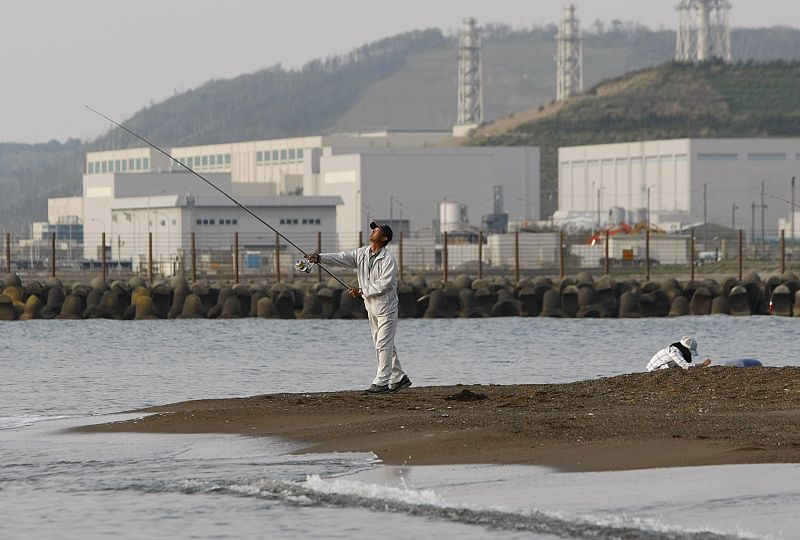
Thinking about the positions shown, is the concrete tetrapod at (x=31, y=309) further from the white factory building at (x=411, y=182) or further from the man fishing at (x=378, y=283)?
the white factory building at (x=411, y=182)

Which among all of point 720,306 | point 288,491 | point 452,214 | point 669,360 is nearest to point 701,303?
point 720,306

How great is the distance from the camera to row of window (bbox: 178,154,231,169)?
7037 inches

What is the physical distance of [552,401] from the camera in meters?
17.8

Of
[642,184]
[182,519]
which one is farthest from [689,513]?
[642,184]

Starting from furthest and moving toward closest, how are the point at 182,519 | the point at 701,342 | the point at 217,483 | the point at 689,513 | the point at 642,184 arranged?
the point at 642,184 < the point at 701,342 < the point at 217,483 < the point at 182,519 < the point at 689,513

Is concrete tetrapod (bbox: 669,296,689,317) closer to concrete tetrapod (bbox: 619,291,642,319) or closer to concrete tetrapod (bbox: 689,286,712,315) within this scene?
concrete tetrapod (bbox: 689,286,712,315)

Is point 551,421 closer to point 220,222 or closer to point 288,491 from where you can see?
point 288,491

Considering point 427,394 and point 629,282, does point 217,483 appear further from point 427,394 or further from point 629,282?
point 629,282

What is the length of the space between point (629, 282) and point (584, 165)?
99212mm

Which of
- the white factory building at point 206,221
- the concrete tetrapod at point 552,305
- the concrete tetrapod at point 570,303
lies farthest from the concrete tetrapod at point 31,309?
the white factory building at point 206,221

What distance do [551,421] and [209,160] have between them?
16668 cm

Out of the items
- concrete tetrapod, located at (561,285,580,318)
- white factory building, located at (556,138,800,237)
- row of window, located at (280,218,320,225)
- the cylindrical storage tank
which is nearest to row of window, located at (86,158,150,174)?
white factory building, located at (556,138,800,237)

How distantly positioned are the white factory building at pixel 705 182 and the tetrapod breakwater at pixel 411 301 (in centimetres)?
7986

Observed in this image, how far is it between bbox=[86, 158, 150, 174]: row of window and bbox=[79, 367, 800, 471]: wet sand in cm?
15710
